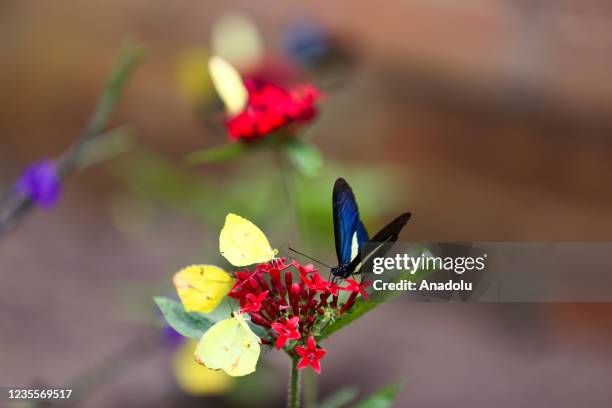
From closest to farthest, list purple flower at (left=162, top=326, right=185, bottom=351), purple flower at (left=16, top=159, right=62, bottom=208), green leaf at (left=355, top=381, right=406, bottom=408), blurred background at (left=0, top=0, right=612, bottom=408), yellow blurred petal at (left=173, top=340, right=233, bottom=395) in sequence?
green leaf at (left=355, top=381, right=406, bottom=408) → purple flower at (left=16, top=159, right=62, bottom=208) → purple flower at (left=162, top=326, right=185, bottom=351) → yellow blurred petal at (left=173, top=340, right=233, bottom=395) → blurred background at (left=0, top=0, right=612, bottom=408)

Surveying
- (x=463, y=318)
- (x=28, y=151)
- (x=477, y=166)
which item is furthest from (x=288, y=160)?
(x=28, y=151)

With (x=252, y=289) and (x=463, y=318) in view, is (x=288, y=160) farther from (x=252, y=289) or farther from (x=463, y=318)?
(x=463, y=318)

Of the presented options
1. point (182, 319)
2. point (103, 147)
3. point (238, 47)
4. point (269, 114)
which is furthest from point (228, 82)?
point (103, 147)

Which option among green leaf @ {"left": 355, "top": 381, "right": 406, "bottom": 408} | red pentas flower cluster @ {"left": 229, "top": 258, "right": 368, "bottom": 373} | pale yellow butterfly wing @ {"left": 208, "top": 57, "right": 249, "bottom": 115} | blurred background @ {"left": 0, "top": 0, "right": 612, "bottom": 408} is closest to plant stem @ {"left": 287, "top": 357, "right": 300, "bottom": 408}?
red pentas flower cluster @ {"left": 229, "top": 258, "right": 368, "bottom": 373}

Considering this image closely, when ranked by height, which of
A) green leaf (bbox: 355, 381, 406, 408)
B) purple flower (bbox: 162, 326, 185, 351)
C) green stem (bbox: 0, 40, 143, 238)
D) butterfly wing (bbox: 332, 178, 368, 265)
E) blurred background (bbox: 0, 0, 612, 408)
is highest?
blurred background (bbox: 0, 0, 612, 408)

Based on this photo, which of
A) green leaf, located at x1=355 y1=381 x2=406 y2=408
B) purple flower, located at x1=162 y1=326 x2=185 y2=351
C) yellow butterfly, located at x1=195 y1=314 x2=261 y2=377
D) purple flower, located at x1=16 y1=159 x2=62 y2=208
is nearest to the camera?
yellow butterfly, located at x1=195 y1=314 x2=261 y2=377

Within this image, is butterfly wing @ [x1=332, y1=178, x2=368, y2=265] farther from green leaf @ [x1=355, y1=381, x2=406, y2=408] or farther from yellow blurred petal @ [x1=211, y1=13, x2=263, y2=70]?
yellow blurred petal @ [x1=211, y1=13, x2=263, y2=70]

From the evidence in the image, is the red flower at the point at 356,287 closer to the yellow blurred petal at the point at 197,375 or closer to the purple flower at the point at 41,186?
the purple flower at the point at 41,186
